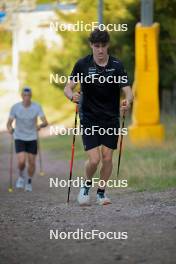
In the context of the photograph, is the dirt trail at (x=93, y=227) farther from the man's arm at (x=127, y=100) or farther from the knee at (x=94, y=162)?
the man's arm at (x=127, y=100)

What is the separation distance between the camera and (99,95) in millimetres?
9305

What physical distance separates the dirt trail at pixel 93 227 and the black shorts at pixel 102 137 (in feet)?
2.35

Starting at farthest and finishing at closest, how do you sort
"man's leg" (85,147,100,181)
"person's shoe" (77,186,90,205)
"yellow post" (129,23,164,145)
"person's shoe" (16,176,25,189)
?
"yellow post" (129,23,164,145)
"person's shoe" (16,176,25,189)
"person's shoe" (77,186,90,205)
"man's leg" (85,147,100,181)

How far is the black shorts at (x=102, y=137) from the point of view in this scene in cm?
941

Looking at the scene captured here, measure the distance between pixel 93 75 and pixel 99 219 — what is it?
1.71 metres

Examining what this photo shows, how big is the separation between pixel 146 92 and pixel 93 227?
12.5 m

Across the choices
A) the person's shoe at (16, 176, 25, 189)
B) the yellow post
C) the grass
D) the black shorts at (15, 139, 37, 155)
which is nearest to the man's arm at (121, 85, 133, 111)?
the grass

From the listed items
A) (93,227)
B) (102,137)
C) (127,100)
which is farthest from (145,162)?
(93,227)

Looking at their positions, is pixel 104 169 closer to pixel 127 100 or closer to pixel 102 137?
pixel 102 137

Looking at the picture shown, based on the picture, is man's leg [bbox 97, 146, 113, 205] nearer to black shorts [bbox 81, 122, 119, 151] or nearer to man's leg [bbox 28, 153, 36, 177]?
black shorts [bbox 81, 122, 119, 151]

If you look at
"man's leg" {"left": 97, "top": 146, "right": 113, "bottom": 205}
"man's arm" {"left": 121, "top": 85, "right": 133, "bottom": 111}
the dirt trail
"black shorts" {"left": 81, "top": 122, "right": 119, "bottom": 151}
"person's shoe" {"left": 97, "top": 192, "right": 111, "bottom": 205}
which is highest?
"man's arm" {"left": 121, "top": 85, "right": 133, "bottom": 111}

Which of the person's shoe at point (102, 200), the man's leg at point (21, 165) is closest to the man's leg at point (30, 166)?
the man's leg at point (21, 165)

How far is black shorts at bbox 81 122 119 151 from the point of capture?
30.9 ft

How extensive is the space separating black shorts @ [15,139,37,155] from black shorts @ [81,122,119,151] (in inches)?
171
